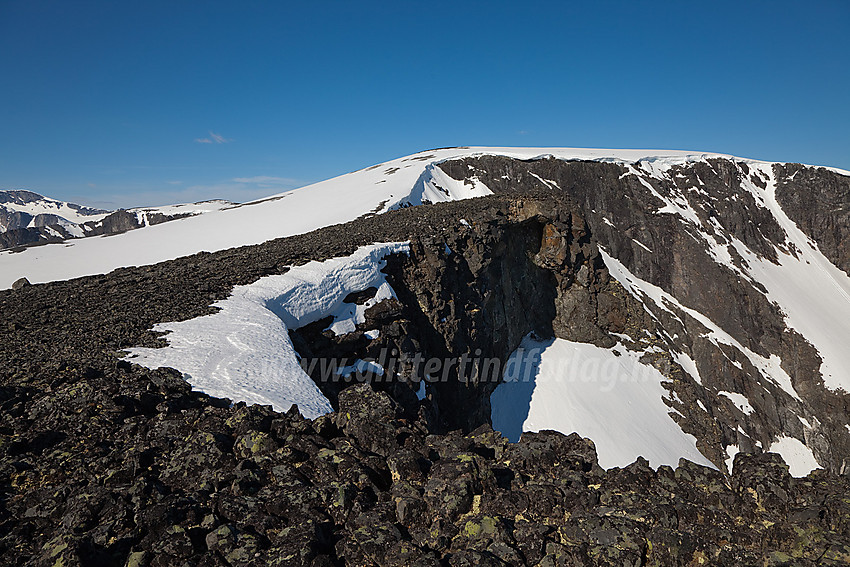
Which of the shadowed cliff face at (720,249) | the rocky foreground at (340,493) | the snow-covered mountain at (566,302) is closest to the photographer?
the rocky foreground at (340,493)

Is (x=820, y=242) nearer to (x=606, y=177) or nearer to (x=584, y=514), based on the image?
(x=606, y=177)

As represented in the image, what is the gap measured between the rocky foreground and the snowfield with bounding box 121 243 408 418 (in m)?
1.06

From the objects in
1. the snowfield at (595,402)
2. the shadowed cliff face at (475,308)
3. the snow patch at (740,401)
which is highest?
the shadowed cliff face at (475,308)

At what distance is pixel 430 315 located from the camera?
2130cm

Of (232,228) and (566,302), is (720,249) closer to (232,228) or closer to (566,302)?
(566,302)

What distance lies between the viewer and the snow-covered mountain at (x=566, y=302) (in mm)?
15391

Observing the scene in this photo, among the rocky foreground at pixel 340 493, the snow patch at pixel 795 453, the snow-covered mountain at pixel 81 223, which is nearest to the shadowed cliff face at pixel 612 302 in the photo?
the snow patch at pixel 795 453

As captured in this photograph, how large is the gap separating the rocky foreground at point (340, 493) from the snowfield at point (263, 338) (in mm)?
1061

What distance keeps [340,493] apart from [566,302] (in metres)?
34.1

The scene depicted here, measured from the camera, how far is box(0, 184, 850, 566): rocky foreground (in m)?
4.66

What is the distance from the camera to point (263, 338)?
39.1ft

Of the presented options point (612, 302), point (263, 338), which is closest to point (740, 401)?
point (612, 302)

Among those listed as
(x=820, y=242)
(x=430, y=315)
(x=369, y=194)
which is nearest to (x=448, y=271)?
(x=430, y=315)

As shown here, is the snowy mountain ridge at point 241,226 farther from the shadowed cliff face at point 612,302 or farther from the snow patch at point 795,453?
the snow patch at point 795,453
